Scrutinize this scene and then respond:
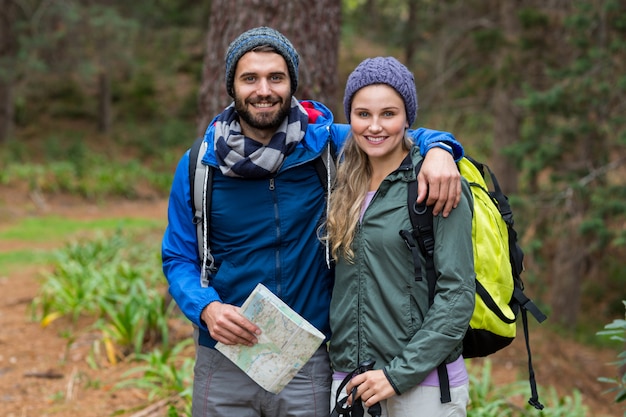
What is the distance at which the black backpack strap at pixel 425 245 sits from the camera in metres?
2.44

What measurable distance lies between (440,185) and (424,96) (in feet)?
38.8

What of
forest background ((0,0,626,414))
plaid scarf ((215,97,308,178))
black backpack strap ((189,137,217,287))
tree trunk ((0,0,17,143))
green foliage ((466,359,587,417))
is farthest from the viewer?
tree trunk ((0,0,17,143))

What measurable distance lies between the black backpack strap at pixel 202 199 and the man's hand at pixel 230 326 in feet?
0.68

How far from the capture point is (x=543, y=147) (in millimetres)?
9398

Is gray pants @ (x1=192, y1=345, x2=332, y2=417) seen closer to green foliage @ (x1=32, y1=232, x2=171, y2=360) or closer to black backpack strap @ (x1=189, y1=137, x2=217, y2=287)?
black backpack strap @ (x1=189, y1=137, x2=217, y2=287)

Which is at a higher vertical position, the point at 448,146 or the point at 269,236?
the point at 448,146

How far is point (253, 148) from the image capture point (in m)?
2.72

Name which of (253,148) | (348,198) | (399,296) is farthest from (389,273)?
(253,148)

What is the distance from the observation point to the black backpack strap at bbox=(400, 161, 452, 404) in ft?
8.00

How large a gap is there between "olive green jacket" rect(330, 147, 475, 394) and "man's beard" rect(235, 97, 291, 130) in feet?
1.67

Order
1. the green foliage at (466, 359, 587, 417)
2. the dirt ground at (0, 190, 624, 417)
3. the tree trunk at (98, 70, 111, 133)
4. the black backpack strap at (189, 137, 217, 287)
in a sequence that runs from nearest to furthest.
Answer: the black backpack strap at (189, 137, 217, 287) < the green foliage at (466, 359, 587, 417) < the dirt ground at (0, 190, 624, 417) < the tree trunk at (98, 70, 111, 133)

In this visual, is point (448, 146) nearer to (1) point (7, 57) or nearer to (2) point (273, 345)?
(2) point (273, 345)

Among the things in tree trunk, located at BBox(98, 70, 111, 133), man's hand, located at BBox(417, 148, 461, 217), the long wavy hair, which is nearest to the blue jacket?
the long wavy hair

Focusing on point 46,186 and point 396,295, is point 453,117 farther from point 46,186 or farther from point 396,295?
point 396,295
